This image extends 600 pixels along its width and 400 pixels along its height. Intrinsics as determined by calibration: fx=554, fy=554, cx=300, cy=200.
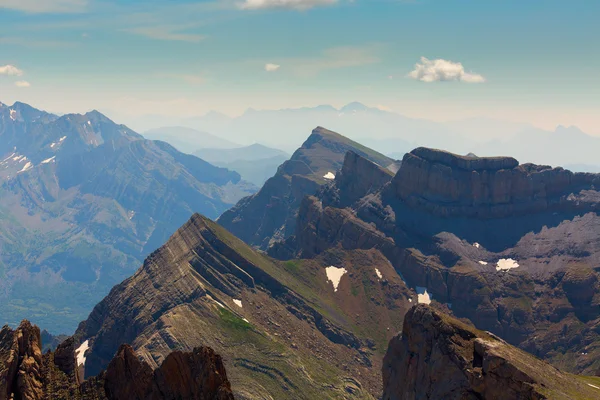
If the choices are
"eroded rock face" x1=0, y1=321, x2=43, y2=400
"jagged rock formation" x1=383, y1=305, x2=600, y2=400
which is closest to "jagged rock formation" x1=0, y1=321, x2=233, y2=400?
"eroded rock face" x1=0, y1=321, x2=43, y2=400

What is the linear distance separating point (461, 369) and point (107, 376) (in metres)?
71.7

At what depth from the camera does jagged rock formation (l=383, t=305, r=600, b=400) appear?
324 feet

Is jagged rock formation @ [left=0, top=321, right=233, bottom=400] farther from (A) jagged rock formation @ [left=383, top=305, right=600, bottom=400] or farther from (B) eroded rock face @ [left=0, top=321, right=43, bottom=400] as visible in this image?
(A) jagged rock formation @ [left=383, top=305, right=600, bottom=400]

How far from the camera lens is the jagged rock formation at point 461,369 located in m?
98.8

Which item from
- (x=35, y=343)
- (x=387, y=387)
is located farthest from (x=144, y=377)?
(x=387, y=387)

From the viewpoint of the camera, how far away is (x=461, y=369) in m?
115

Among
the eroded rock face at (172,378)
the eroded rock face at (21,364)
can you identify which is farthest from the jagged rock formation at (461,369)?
the eroded rock face at (21,364)

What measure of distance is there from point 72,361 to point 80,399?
8.49 meters

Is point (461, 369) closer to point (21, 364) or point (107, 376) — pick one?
point (107, 376)

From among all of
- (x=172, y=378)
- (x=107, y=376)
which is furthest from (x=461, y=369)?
(x=107, y=376)

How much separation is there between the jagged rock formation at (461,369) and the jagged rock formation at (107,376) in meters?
54.3

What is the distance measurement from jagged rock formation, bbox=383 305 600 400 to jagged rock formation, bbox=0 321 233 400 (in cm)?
5428

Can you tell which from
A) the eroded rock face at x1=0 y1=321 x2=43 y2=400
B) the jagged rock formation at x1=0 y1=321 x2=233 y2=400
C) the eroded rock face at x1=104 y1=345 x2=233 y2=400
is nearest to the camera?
the eroded rock face at x1=0 y1=321 x2=43 y2=400

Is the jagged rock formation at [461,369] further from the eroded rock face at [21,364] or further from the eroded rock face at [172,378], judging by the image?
the eroded rock face at [21,364]
